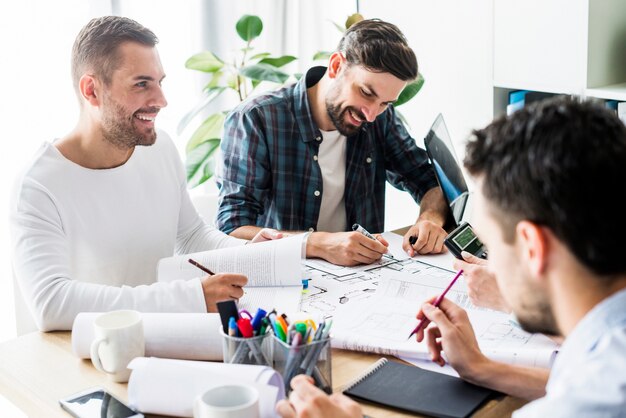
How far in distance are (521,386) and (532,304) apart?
242 millimetres

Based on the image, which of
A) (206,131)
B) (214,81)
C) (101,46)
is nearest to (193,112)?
(206,131)

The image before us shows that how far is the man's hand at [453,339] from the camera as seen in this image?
1.18m

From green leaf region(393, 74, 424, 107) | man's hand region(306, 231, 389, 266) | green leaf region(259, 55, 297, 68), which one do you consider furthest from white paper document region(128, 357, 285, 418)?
green leaf region(259, 55, 297, 68)

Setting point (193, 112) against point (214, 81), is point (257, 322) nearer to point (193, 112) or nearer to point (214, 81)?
point (193, 112)

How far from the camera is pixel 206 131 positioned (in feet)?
9.53

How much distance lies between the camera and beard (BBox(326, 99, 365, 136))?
7.19 ft

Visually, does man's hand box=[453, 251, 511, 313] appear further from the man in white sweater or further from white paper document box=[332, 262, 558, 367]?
the man in white sweater

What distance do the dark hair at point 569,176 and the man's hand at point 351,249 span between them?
82cm

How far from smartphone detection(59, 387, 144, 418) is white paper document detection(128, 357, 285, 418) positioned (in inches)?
0.9

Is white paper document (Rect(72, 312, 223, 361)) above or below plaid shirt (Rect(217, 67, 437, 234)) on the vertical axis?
below

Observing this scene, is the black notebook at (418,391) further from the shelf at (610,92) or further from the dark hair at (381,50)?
the shelf at (610,92)

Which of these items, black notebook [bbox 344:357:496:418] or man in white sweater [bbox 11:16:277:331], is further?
man in white sweater [bbox 11:16:277:331]

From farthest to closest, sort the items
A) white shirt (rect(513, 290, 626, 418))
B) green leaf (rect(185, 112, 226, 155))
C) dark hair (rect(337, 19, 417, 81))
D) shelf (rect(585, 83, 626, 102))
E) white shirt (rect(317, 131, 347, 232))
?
green leaf (rect(185, 112, 226, 155))
shelf (rect(585, 83, 626, 102))
white shirt (rect(317, 131, 347, 232))
dark hair (rect(337, 19, 417, 81))
white shirt (rect(513, 290, 626, 418))

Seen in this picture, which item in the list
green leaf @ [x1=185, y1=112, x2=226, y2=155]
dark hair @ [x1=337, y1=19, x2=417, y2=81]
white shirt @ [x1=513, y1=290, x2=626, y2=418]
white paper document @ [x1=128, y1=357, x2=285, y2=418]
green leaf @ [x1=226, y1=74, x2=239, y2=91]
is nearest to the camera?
white shirt @ [x1=513, y1=290, x2=626, y2=418]
